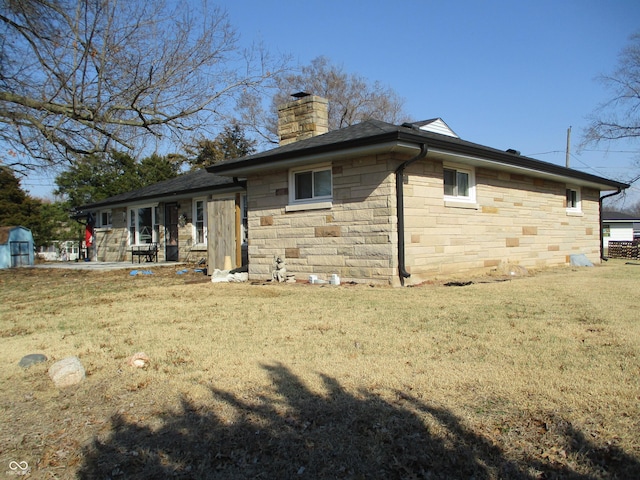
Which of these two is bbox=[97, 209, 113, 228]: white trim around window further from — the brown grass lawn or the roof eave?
the brown grass lawn

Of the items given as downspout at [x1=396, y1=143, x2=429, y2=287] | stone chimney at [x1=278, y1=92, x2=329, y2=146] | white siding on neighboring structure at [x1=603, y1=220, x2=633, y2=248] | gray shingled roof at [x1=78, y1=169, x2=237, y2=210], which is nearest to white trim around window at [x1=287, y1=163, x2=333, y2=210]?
downspout at [x1=396, y1=143, x2=429, y2=287]

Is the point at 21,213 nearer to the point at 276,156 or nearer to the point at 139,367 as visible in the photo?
the point at 276,156

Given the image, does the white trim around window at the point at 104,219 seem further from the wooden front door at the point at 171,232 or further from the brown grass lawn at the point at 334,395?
the brown grass lawn at the point at 334,395

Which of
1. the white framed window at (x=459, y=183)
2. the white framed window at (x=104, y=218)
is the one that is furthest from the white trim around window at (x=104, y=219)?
the white framed window at (x=459, y=183)

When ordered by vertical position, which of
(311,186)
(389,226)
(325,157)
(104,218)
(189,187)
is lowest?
(389,226)

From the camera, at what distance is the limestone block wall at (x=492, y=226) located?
372 inches

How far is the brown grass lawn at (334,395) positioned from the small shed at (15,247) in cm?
1499

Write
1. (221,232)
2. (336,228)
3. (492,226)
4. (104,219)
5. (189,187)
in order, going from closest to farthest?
(336,228) < (492,226) < (221,232) < (189,187) < (104,219)

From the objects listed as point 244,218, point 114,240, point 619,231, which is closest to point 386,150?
point 244,218

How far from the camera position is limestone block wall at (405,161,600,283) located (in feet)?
31.0

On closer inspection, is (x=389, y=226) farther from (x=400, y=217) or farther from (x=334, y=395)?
(x=334, y=395)

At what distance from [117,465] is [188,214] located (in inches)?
607

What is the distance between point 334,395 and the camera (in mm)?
3350

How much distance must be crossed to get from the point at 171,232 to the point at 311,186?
1004 centimetres
